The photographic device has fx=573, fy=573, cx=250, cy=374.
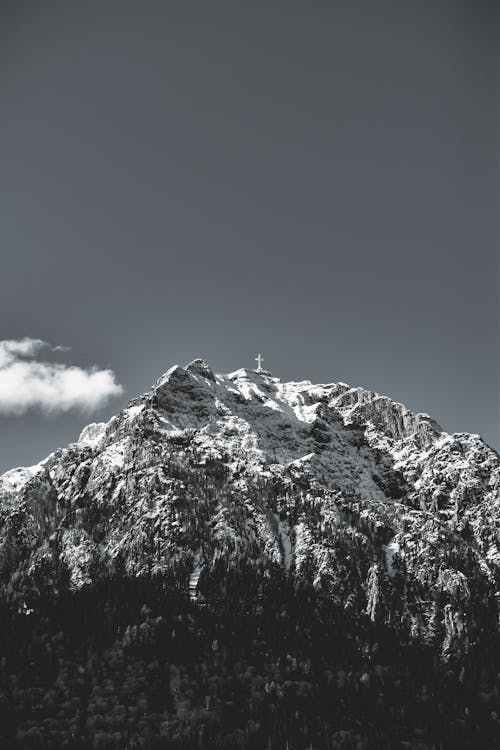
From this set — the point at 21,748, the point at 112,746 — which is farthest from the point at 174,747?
the point at 21,748

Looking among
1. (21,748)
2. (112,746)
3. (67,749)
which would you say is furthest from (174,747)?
(21,748)

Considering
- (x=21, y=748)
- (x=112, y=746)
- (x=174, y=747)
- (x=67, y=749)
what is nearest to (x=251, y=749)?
(x=174, y=747)

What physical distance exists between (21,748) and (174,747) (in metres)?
52.6

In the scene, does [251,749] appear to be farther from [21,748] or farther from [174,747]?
[21,748]

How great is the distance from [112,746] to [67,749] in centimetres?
1572

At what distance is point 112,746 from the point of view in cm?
19862

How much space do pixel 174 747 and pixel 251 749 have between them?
26.8m

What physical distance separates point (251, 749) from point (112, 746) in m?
48.2

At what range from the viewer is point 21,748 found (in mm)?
198000

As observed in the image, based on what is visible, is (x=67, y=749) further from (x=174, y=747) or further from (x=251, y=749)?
(x=251, y=749)

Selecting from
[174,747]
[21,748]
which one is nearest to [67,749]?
[21,748]

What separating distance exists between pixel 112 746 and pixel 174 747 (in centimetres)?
2139

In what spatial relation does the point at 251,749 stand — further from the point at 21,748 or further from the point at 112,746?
the point at 21,748

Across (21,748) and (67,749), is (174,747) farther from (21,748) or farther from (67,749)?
(21,748)
